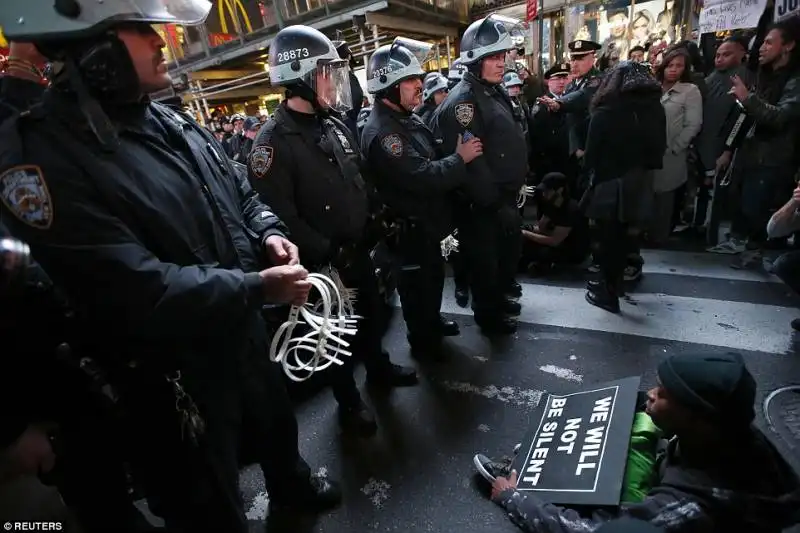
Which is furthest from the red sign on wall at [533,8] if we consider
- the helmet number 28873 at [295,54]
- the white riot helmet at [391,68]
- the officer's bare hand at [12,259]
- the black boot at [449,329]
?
the officer's bare hand at [12,259]

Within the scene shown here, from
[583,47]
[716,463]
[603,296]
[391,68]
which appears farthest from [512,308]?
[583,47]

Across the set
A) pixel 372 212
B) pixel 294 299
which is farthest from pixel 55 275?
pixel 372 212

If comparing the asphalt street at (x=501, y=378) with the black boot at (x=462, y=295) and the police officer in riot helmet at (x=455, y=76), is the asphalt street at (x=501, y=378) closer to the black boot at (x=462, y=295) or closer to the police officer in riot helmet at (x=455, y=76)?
the black boot at (x=462, y=295)

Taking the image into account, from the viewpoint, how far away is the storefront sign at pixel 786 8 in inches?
147

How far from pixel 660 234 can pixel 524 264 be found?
1.38 meters

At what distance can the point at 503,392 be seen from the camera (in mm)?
3004

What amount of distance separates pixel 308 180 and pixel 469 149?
1.25 meters

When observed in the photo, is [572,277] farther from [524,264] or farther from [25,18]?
[25,18]

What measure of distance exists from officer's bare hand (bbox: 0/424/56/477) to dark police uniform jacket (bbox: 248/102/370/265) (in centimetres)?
130

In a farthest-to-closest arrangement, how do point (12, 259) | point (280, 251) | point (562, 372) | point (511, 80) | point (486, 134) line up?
point (511, 80), point (486, 134), point (562, 372), point (280, 251), point (12, 259)

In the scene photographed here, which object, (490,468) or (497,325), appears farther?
(497,325)

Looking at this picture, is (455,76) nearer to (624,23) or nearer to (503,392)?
(503,392)

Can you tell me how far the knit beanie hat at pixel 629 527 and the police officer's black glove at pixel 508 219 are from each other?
238cm

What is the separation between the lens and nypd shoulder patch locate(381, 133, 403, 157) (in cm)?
284
